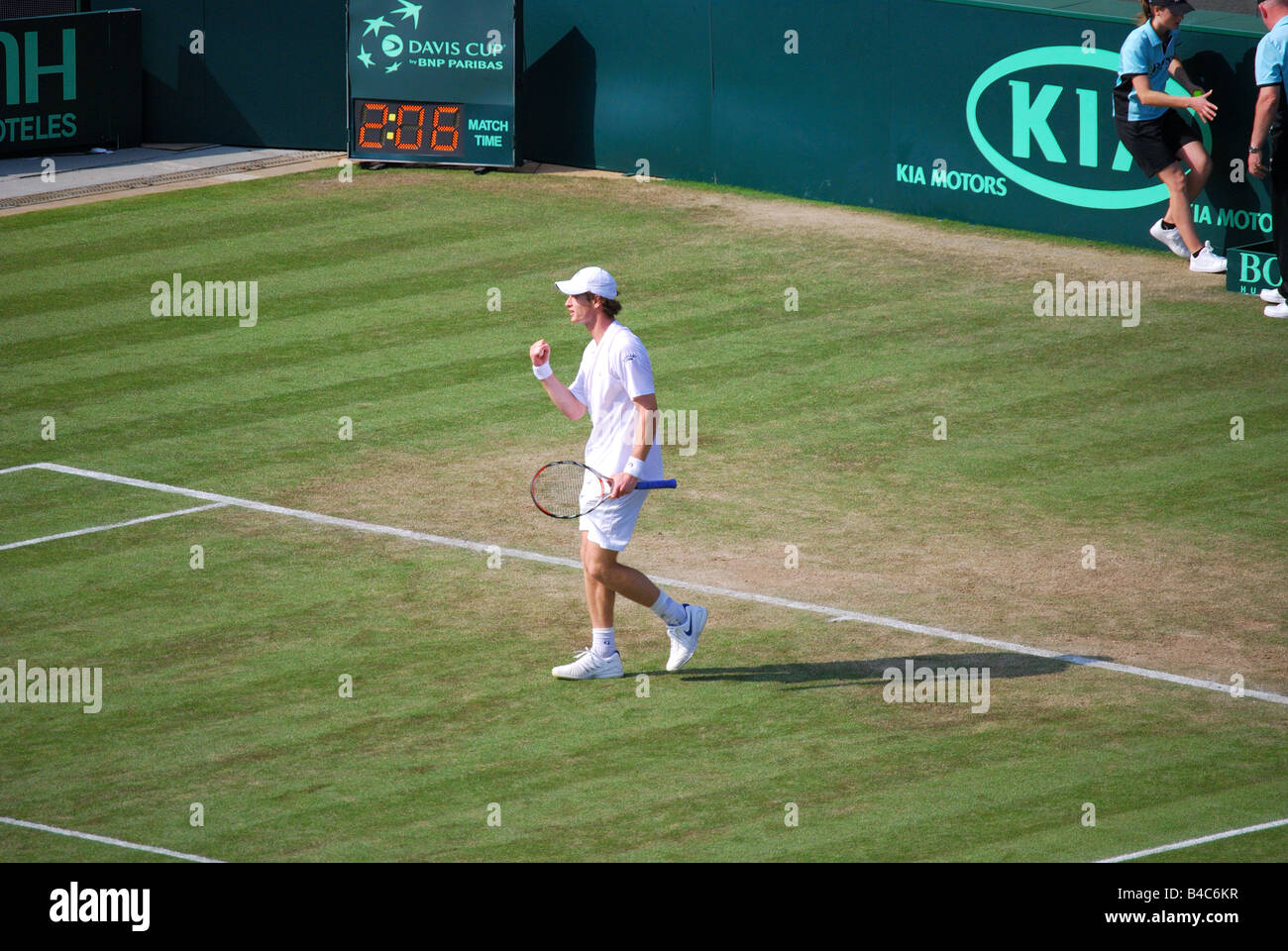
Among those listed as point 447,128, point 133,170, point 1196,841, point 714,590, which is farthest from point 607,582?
point 133,170

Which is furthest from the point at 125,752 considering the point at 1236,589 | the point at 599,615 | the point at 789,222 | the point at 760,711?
the point at 789,222

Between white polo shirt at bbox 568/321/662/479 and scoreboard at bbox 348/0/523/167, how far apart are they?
42.1 ft

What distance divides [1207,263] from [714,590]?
8.60 meters

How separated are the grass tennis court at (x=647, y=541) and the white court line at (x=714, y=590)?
10 centimetres

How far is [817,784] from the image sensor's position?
10.3 m

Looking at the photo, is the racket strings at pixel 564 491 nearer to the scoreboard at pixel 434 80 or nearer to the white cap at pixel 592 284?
the white cap at pixel 592 284

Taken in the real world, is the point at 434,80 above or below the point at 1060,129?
above

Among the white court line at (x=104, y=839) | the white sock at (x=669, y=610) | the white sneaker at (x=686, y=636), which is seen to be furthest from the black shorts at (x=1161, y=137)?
the white court line at (x=104, y=839)

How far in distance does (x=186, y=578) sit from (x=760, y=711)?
169 inches

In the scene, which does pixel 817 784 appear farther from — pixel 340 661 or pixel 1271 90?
pixel 1271 90

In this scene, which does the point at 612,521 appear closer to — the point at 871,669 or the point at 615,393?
the point at 615,393

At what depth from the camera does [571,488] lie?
12555 mm

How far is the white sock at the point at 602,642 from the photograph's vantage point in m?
11.7

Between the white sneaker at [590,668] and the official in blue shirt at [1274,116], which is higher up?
the official in blue shirt at [1274,116]
